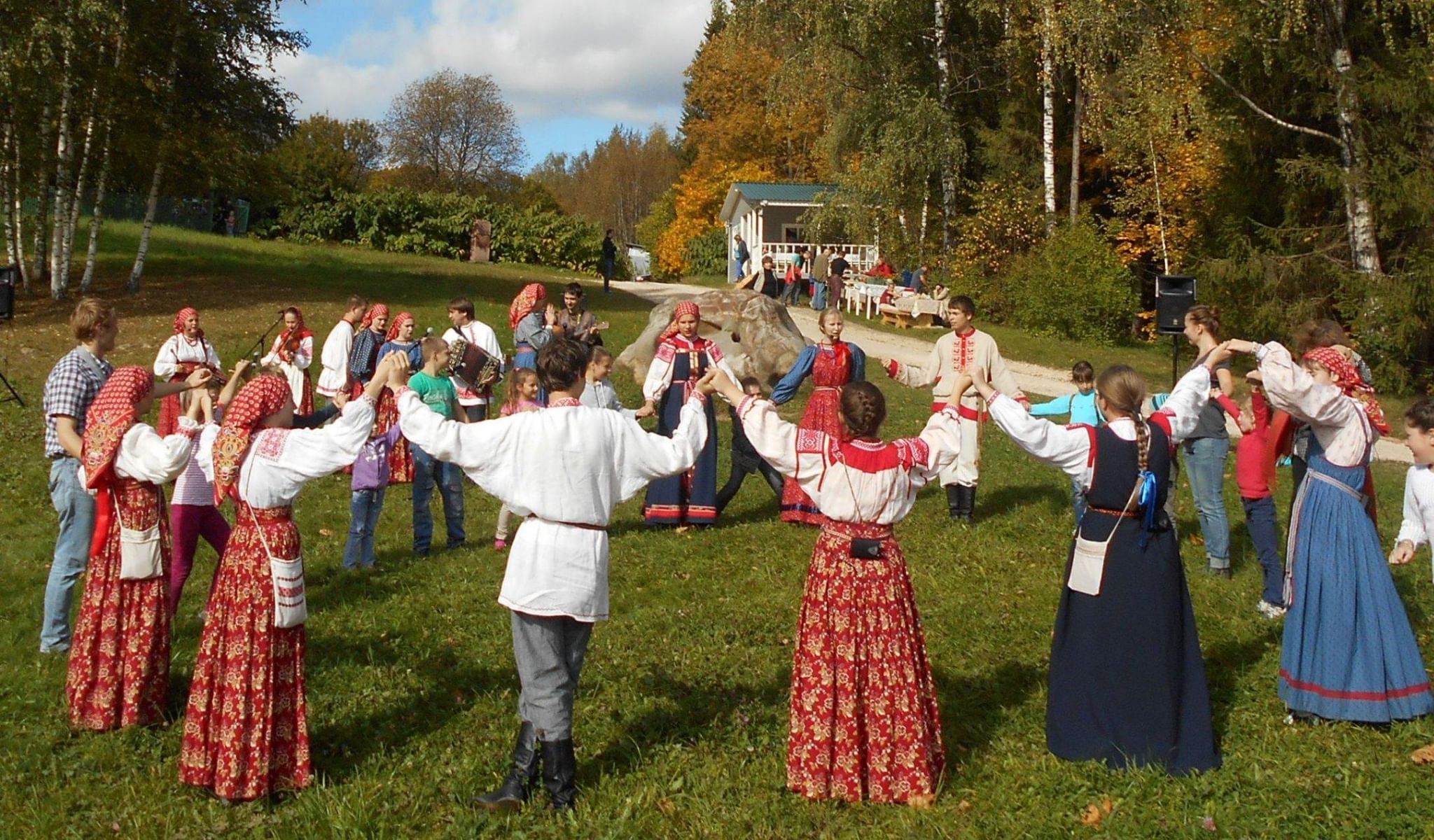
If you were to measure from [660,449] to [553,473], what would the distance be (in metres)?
0.44

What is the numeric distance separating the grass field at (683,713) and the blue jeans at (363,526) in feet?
0.70

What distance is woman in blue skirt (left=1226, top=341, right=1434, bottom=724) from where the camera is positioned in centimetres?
561

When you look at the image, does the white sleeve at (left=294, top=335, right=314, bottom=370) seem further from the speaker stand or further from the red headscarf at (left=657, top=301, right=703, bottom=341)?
the speaker stand

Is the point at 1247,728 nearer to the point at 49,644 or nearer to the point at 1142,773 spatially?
the point at 1142,773

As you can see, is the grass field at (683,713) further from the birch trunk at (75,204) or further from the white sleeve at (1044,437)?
the birch trunk at (75,204)

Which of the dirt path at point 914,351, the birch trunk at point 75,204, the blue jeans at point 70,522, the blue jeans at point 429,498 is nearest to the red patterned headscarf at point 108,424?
the blue jeans at point 70,522

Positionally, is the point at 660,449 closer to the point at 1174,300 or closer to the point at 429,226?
the point at 1174,300

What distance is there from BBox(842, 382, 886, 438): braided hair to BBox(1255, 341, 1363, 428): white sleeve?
6.34 ft

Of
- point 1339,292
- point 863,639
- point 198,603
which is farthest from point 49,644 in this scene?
point 1339,292

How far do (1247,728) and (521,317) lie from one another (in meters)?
7.12

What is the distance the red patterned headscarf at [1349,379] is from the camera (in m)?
5.94

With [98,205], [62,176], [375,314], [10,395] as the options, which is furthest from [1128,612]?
[98,205]

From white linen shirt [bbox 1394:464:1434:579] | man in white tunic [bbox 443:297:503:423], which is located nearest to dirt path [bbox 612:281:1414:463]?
white linen shirt [bbox 1394:464:1434:579]

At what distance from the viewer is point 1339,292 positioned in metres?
20.7
